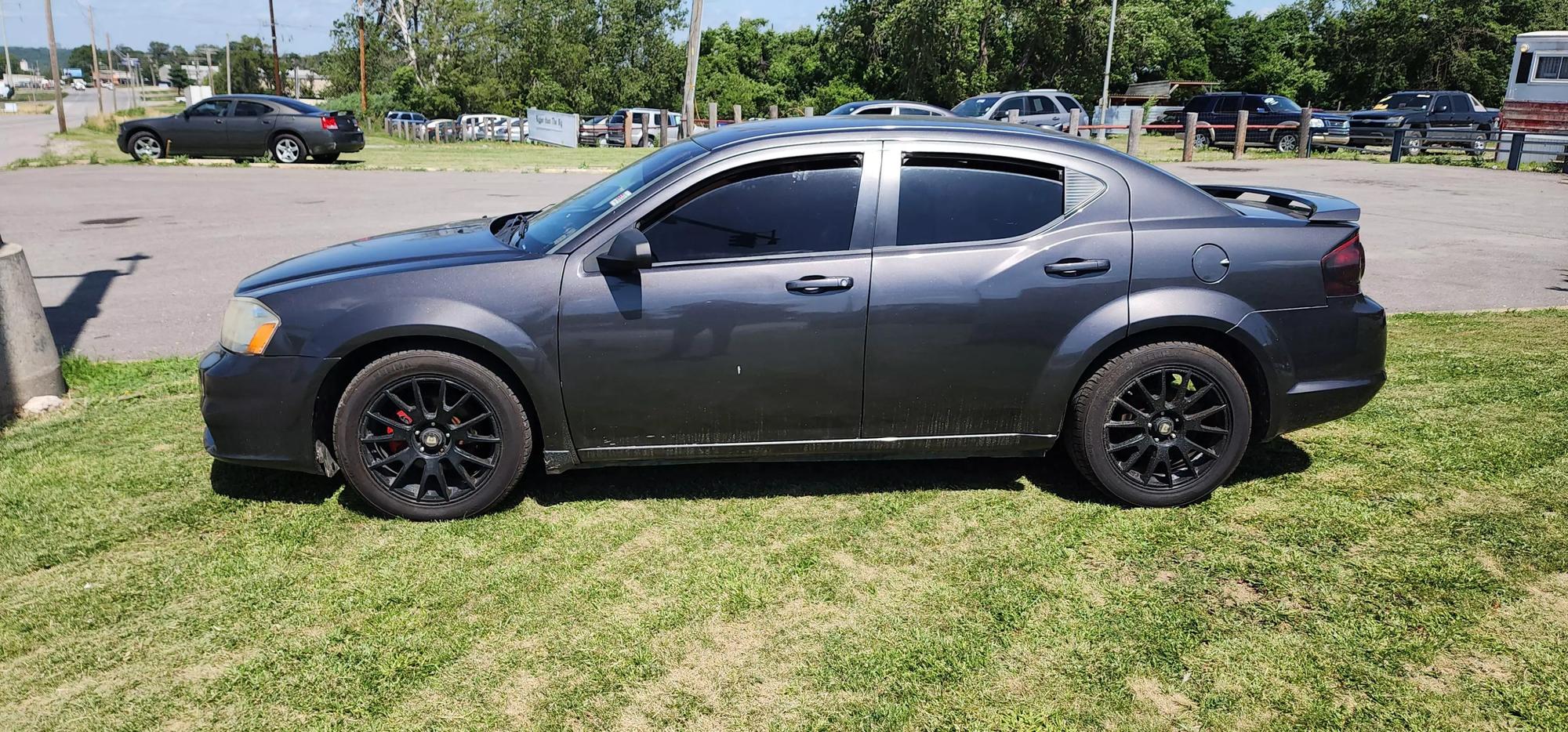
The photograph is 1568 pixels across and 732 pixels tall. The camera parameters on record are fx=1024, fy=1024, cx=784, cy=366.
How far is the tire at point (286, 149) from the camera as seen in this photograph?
23.6 meters

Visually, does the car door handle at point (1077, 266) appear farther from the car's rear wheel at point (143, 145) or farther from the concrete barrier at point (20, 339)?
the car's rear wheel at point (143, 145)

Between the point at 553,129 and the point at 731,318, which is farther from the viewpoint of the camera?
the point at 553,129

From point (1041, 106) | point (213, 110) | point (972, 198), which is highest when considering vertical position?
point (1041, 106)

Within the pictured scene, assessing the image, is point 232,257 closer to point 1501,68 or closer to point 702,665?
point 702,665

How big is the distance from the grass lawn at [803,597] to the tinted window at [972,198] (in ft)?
3.87

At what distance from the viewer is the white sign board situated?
36281 mm

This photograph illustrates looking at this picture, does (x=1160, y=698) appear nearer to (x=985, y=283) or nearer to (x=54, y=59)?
(x=985, y=283)

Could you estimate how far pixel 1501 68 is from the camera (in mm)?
49438

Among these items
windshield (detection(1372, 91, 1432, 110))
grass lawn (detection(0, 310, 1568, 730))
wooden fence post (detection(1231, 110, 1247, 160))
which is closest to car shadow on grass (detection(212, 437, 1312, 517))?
grass lawn (detection(0, 310, 1568, 730))

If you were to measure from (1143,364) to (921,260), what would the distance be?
102 cm

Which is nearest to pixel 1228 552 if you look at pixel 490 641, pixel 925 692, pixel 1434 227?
pixel 925 692

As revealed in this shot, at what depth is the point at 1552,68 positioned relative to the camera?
26.3 meters

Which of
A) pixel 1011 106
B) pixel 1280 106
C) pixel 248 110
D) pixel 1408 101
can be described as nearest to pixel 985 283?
pixel 1011 106

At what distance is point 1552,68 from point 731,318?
30.8m
